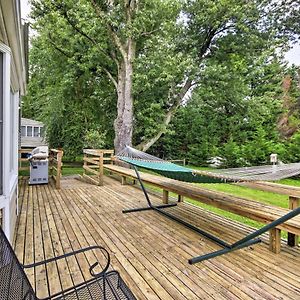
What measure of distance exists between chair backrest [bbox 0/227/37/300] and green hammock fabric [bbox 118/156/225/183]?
6.16 feet

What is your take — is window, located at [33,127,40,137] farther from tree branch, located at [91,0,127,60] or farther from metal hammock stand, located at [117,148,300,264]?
metal hammock stand, located at [117,148,300,264]

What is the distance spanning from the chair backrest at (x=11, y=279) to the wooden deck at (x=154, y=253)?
874mm

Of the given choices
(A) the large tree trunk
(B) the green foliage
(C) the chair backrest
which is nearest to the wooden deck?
(C) the chair backrest

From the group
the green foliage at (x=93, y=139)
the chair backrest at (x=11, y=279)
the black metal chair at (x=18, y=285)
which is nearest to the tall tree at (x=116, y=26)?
the green foliage at (x=93, y=139)

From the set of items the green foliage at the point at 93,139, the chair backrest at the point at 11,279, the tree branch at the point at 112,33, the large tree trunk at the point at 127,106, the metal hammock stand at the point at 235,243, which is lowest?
the metal hammock stand at the point at 235,243

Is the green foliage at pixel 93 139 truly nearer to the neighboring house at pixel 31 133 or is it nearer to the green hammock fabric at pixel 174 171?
the green hammock fabric at pixel 174 171

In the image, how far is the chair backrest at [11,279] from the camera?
1.20 m

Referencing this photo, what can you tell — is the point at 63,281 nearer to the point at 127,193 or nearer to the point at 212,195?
the point at 212,195

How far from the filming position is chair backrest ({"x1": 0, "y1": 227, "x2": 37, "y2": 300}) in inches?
47.1

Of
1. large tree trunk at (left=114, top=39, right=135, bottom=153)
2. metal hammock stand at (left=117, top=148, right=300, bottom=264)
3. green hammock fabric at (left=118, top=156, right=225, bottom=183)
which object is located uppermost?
large tree trunk at (left=114, top=39, right=135, bottom=153)

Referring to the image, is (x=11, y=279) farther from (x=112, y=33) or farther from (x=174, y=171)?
(x=112, y=33)

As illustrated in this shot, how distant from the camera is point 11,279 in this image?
1.27 meters

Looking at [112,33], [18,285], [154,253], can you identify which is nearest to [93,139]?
[112,33]

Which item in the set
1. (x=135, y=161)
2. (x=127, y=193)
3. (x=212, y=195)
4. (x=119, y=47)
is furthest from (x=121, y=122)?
(x=212, y=195)
